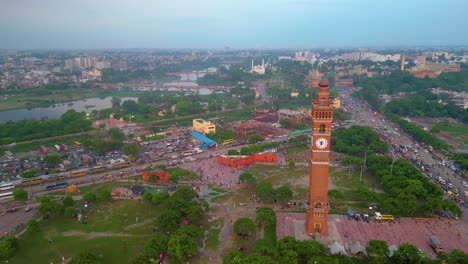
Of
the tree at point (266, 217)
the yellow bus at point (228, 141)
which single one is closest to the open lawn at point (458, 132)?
the yellow bus at point (228, 141)

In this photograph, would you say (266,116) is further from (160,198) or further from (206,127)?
(160,198)

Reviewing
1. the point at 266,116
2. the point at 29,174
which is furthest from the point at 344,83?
the point at 29,174

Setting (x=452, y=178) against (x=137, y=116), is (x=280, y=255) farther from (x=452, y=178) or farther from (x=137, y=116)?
(x=137, y=116)

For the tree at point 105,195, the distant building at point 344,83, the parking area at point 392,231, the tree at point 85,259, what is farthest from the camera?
the distant building at point 344,83

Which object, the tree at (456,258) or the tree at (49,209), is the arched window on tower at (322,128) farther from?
the tree at (49,209)

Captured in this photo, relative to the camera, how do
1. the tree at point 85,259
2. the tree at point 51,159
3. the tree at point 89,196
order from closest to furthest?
the tree at point 85,259 → the tree at point 89,196 → the tree at point 51,159

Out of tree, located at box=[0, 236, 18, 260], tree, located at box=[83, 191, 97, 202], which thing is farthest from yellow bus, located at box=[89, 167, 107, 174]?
tree, located at box=[0, 236, 18, 260]
